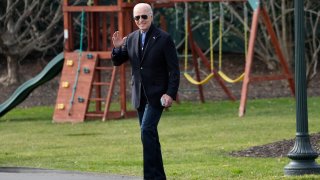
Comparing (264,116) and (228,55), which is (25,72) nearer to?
(228,55)

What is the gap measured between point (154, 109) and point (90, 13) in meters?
12.0

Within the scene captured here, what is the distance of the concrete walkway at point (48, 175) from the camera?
1154 cm

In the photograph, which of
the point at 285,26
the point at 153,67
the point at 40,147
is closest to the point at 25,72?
the point at 285,26

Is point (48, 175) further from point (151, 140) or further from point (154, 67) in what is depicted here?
point (154, 67)

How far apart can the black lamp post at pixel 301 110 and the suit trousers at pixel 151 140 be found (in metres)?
1.37

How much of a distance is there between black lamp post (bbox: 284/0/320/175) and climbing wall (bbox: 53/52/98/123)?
10242mm

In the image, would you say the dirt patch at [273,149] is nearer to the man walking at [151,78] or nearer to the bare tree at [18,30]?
the man walking at [151,78]

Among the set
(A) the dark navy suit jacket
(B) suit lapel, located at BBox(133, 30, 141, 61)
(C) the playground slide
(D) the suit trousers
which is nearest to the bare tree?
(C) the playground slide

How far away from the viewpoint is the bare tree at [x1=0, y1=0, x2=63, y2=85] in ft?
84.2

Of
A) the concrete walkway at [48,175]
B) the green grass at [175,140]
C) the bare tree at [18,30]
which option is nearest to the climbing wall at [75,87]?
the green grass at [175,140]

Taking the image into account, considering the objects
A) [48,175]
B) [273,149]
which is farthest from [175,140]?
[48,175]

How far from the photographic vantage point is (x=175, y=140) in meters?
16.3

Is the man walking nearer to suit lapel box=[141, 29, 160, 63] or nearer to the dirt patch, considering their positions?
suit lapel box=[141, 29, 160, 63]

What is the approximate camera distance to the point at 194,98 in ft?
84.5
